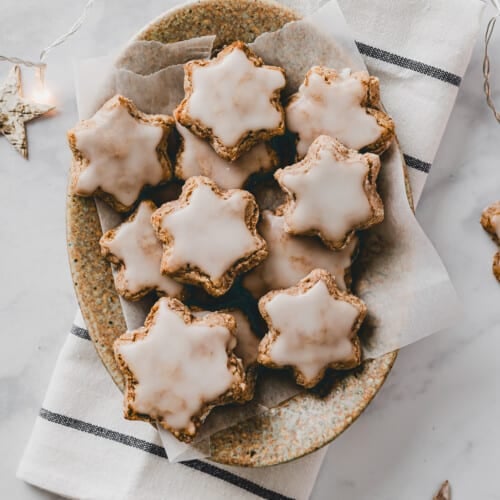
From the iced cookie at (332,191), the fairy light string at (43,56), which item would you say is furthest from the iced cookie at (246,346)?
the fairy light string at (43,56)

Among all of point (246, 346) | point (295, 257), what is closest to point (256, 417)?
point (246, 346)

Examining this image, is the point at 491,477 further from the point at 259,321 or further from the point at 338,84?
the point at 338,84

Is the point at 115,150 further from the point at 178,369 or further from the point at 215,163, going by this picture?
the point at 178,369

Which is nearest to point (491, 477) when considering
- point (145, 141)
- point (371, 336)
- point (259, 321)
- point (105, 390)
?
point (371, 336)

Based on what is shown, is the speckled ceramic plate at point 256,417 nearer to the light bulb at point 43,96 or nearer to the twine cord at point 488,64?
the light bulb at point 43,96

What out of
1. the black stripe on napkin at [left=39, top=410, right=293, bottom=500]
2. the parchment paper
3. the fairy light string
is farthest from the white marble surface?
the parchment paper

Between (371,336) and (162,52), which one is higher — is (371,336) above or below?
below
